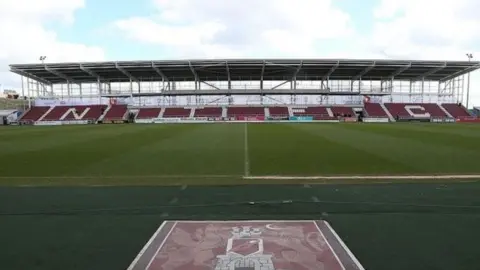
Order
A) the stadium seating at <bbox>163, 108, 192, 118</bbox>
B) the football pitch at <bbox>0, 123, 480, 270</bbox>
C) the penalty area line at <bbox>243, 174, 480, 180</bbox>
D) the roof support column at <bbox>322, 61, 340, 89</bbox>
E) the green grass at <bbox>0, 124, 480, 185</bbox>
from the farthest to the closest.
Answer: the stadium seating at <bbox>163, 108, 192, 118</bbox> → the roof support column at <bbox>322, 61, 340, 89</bbox> → the green grass at <bbox>0, 124, 480, 185</bbox> → the penalty area line at <bbox>243, 174, 480, 180</bbox> → the football pitch at <bbox>0, 123, 480, 270</bbox>

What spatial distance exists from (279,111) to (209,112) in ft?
44.4

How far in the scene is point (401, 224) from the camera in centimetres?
724

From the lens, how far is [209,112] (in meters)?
80.0

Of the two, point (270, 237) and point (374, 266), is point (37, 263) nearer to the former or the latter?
point (270, 237)

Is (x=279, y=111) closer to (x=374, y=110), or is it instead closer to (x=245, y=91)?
(x=245, y=91)

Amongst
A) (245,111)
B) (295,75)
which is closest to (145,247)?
(245,111)

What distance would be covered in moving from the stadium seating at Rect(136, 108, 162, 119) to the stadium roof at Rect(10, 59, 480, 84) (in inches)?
254

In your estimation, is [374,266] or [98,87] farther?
[98,87]

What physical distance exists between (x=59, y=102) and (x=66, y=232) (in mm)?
83050

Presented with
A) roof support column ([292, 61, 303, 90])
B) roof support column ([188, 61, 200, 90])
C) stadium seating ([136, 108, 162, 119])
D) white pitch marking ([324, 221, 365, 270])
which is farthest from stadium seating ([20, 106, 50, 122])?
white pitch marking ([324, 221, 365, 270])

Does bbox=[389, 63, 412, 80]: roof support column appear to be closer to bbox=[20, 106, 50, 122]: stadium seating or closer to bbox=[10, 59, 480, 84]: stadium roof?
bbox=[10, 59, 480, 84]: stadium roof

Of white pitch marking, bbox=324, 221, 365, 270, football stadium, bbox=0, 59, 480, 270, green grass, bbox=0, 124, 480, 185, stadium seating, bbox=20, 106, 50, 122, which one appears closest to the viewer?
white pitch marking, bbox=324, 221, 365, 270

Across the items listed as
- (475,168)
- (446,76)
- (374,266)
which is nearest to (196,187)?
(374,266)

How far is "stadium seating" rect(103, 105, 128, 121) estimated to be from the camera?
3022 inches
